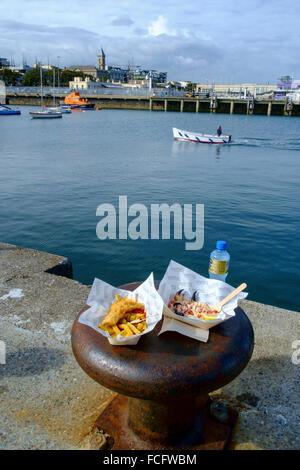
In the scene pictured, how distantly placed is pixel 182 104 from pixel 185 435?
4235 inches

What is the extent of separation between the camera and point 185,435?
2654 mm

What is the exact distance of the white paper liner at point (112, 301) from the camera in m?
2.31

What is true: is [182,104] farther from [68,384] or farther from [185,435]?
[185,435]

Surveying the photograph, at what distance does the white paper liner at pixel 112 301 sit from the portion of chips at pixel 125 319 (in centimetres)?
4

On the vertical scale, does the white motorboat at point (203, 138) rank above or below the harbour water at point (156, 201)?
above

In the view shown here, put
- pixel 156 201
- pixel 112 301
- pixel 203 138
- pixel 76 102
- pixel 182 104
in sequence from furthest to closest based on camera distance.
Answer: pixel 182 104, pixel 76 102, pixel 203 138, pixel 156 201, pixel 112 301

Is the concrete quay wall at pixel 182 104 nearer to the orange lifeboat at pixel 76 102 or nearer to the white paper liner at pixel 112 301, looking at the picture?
the orange lifeboat at pixel 76 102

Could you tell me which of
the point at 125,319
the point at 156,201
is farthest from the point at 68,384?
the point at 156,201

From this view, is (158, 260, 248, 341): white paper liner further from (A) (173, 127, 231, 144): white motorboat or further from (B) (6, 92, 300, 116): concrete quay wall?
(B) (6, 92, 300, 116): concrete quay wall

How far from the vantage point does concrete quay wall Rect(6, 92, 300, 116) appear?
324 ft

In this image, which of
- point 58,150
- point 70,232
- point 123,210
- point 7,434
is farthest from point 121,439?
point 58,150

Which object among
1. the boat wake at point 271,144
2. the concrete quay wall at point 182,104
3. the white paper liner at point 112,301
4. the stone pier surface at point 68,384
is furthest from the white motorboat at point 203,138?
the concrete quay wall at point 182,104

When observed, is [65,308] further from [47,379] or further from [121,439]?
[121,439]

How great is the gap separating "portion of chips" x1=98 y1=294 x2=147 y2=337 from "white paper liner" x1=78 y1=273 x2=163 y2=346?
0.04 metres
